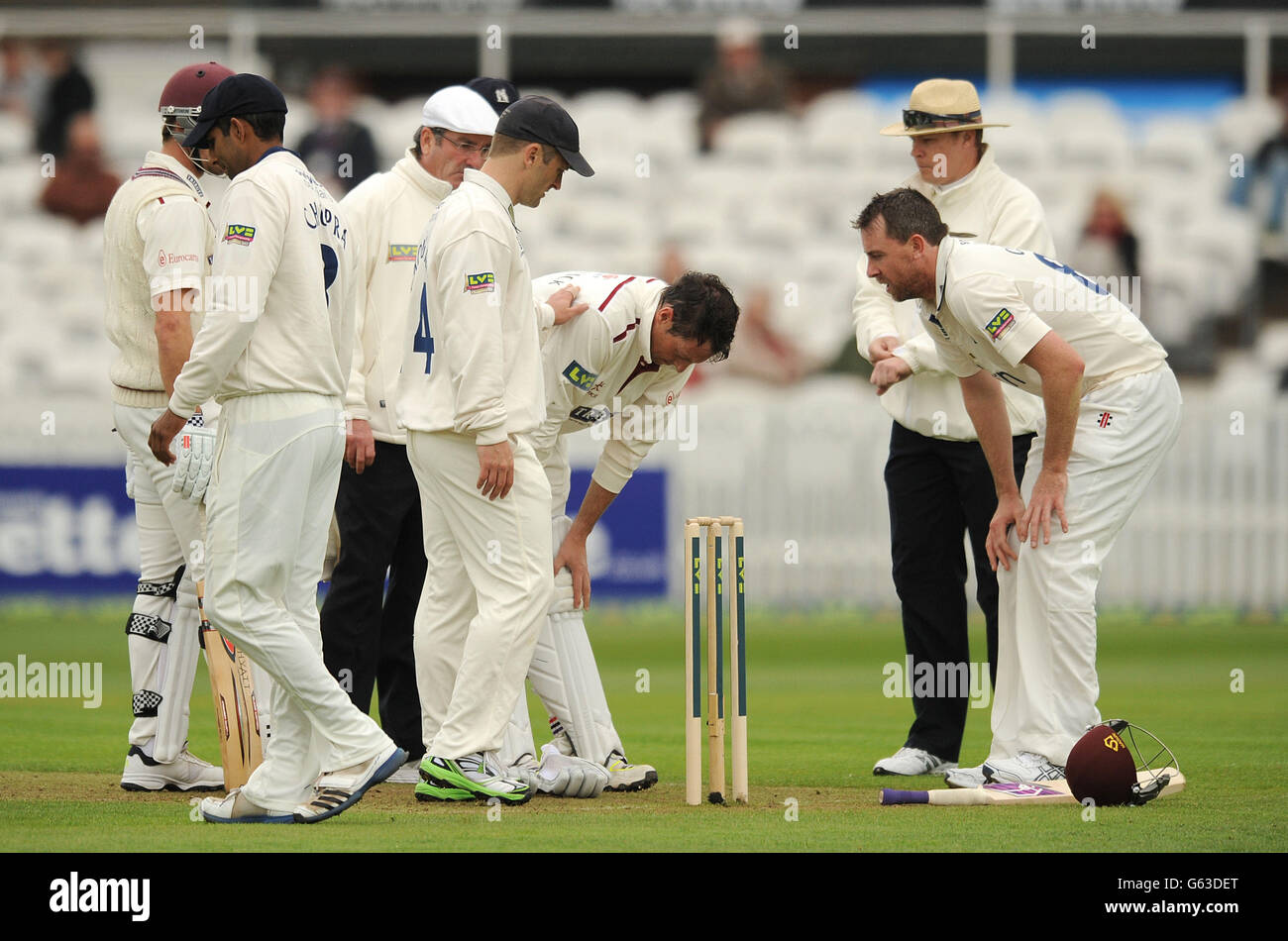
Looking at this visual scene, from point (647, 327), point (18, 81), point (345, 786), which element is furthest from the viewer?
point (18, 81)

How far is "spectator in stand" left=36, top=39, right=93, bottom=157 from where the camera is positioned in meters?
17.4

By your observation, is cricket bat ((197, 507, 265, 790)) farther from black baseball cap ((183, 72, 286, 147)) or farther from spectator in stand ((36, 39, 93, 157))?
spectator in stand ((36, 39, 93, 157))

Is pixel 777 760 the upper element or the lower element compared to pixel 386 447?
lower

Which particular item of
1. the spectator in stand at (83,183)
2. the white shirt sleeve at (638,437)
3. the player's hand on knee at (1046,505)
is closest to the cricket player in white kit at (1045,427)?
the player's hand on knee at (1046,505)

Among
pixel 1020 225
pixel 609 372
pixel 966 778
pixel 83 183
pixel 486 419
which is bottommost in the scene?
pixel 966 778

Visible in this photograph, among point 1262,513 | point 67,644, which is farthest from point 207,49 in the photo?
point 1262,513

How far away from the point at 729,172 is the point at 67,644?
27.8 feet

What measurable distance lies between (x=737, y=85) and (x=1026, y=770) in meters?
12.3

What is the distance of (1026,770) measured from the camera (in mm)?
5781

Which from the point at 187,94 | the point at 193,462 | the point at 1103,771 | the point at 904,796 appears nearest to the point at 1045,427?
the point at 1103,771

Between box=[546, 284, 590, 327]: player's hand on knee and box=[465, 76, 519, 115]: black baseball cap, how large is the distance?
915 mm

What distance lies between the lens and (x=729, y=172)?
55.5 ft

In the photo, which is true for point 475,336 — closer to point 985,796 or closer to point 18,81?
point 985,796

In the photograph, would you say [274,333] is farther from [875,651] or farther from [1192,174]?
[1192,174]
